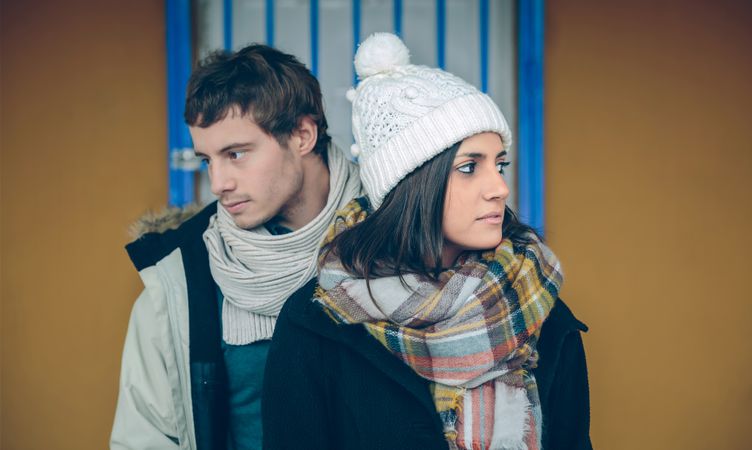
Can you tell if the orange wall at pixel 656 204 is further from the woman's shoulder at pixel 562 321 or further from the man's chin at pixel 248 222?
the man's chin at pixel 248 222

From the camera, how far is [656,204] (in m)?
3.08

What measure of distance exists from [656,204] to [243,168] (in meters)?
1.89

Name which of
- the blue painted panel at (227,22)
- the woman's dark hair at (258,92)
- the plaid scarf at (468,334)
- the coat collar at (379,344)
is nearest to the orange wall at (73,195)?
the blue painted panel at (227,22)

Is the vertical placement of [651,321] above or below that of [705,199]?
below

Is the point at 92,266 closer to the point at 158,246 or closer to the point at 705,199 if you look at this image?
the point at 158,246

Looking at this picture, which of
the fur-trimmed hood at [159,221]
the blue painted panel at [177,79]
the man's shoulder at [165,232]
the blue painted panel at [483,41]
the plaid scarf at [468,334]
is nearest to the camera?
the plaid scarf at [468,334]

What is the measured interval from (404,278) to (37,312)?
6.49 ft

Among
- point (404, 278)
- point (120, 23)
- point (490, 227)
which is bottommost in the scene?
point (404, 278)

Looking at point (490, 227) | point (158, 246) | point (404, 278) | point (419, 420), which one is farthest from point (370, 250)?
point (158, 246)

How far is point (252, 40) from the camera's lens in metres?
3.09

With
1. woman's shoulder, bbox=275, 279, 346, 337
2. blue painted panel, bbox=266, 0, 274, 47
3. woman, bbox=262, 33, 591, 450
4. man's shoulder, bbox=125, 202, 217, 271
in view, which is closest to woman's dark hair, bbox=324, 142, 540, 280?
woman, bbox=262, 33, 591, 450

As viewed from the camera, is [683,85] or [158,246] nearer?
[158,246]

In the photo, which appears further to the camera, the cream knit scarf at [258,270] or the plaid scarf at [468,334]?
the cream knit scarf at [258,270]

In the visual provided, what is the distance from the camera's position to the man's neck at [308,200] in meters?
2.22
